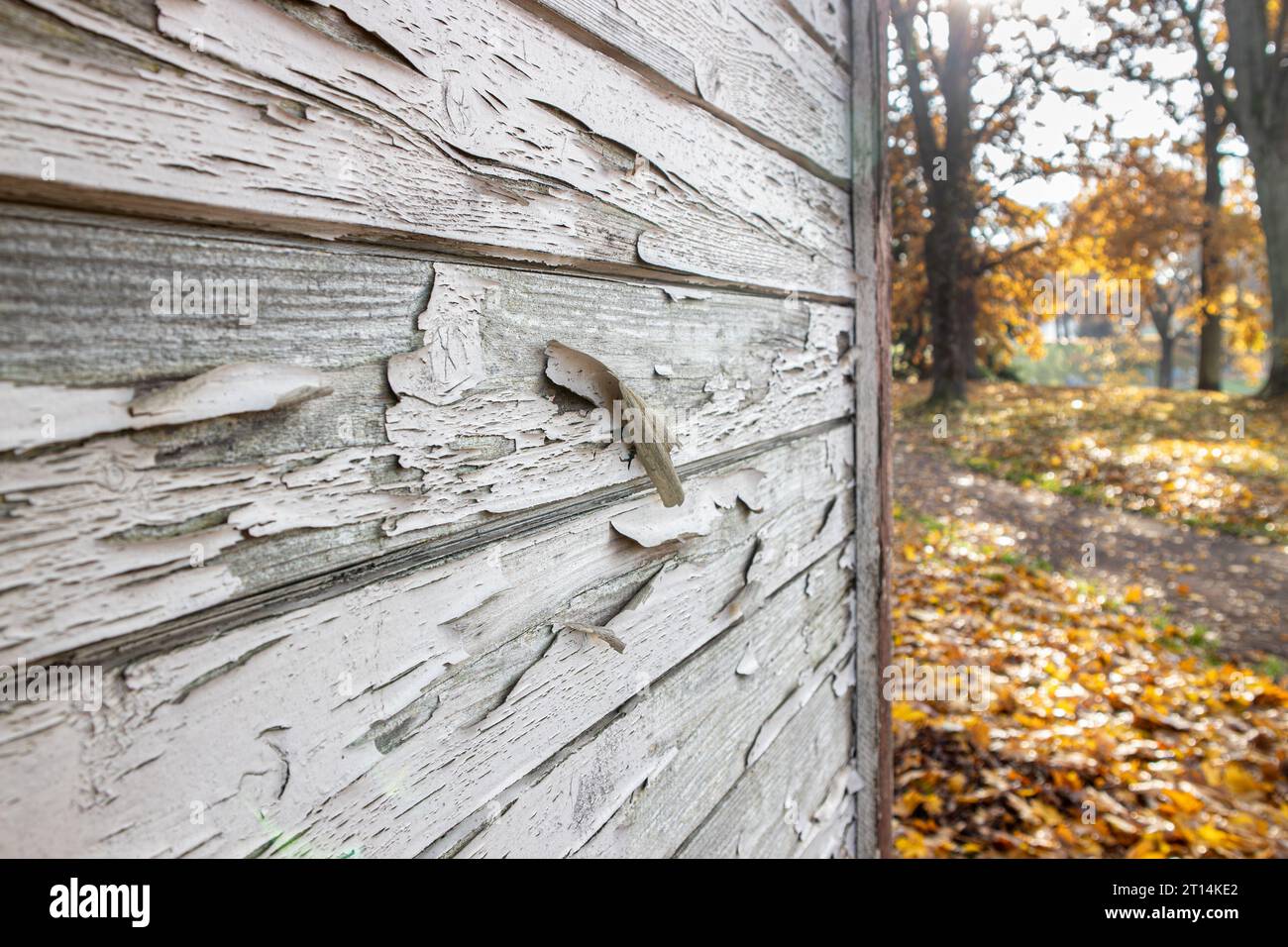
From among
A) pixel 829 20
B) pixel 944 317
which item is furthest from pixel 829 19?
pixel 944 317

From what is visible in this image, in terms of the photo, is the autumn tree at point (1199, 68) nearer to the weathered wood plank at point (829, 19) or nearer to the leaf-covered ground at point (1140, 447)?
the leaf-covered ground at point (1140, 447)

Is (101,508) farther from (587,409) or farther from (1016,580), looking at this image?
(1016,580)

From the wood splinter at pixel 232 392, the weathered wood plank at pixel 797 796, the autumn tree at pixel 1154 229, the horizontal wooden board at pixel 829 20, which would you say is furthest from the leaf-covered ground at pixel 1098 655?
the autumn tree at pixel 1154 229

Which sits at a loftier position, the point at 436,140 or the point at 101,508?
the point at 436,140

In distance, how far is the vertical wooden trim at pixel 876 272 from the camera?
2045 millimetres

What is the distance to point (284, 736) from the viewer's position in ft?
2.21

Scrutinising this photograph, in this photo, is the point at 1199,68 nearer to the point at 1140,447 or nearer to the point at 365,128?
the point at 1140,447

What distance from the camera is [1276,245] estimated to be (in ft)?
41.5

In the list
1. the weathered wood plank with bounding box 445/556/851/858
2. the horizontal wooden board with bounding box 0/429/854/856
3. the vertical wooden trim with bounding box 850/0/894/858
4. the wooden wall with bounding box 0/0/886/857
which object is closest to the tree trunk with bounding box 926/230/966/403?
the vertical wooden trim with bounding box 850/0/894/858

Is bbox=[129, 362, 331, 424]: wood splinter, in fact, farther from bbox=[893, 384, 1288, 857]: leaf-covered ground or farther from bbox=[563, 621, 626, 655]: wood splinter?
bbox=[893, 384, 1288, 857]: leaf-covered ground
